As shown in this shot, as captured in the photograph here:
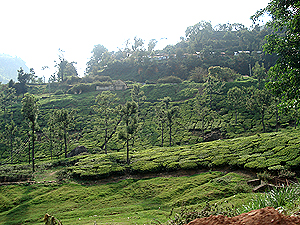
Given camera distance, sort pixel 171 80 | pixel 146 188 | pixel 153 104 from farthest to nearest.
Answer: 1. pixel 171 80
2. pixel 153 104
3. pixel 146 188

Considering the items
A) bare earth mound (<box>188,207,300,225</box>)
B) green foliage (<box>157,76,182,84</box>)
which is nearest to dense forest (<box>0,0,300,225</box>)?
bare earth mound (<box>188,207,300,225</box>)

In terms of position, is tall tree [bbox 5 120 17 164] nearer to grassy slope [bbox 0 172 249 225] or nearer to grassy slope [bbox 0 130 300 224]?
grassy slope [bbox 0 130 300 224]

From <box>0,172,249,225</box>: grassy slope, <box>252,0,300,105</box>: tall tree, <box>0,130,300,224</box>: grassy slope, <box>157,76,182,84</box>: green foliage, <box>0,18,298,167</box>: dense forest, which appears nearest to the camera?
<box>252,0,300,105</box>: tall tree

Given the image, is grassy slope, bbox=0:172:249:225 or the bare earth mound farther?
grassy slope, bbox=0:172:249:225

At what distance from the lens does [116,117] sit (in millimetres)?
50469

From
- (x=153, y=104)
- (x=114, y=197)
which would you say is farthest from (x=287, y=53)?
(x=153, y=104)

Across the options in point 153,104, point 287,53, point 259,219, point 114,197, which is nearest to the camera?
point 259,219

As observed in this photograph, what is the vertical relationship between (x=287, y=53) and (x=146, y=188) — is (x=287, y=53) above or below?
above

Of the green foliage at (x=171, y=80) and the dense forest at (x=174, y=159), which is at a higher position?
the green foliage at (x=171, y=80)

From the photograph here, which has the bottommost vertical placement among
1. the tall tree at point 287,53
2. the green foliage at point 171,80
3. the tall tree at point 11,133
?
the tall tree at point 11,133

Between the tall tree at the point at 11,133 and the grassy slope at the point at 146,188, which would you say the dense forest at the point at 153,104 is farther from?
the grassy slope at the point at 146,188

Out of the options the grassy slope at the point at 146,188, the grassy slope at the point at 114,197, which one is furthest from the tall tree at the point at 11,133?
the grassy slope at the point at 114,197

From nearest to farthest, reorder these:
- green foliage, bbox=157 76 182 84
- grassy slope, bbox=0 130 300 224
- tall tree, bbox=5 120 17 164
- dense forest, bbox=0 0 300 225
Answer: dense forest, bbox=0 0 300 225 < grassy slope, bbox=0 130 300 224 < tall tree, bbox=5 120 17 164 < green foliage, bbox=157 76 182 84

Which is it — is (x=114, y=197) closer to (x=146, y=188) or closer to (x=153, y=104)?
(x=146, y=188)
